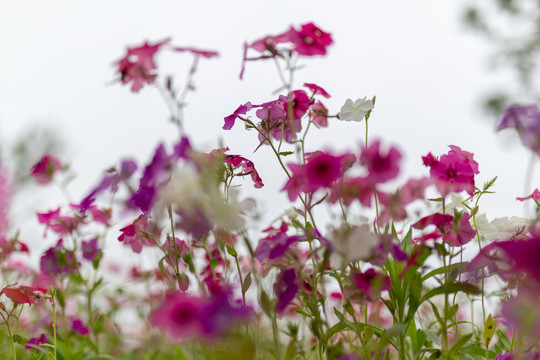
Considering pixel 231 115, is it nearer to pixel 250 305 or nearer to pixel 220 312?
pixel 250 305

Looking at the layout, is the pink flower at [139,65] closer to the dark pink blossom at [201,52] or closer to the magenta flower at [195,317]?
the dark pink blossom at [201,52]

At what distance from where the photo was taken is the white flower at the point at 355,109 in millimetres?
1188

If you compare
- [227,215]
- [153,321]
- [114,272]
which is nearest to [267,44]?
[227,215]

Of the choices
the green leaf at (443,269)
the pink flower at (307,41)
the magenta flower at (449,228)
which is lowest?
the green leaf at (443,269)

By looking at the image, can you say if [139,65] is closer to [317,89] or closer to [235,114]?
[235,114]

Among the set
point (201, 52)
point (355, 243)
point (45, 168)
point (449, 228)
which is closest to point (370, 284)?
point (355, 243)

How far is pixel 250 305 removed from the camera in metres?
0.91

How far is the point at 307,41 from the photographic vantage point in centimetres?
103

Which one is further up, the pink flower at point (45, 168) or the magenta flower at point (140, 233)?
the pink flower at point (45, 168)

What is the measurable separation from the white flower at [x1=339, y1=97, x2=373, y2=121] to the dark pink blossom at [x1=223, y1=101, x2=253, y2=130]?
19 centimetres

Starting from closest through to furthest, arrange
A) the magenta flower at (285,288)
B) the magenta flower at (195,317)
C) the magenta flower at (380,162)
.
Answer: the magenta flower at (195,317), the magenta flower at (380,162), the magenta flower at (285,288)

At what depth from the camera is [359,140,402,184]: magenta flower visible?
84 centimetres

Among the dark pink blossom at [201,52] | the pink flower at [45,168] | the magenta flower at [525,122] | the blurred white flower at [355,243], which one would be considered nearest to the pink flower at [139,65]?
the dark pink blossom at [201,52]

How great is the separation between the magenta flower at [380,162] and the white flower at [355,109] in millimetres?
345
